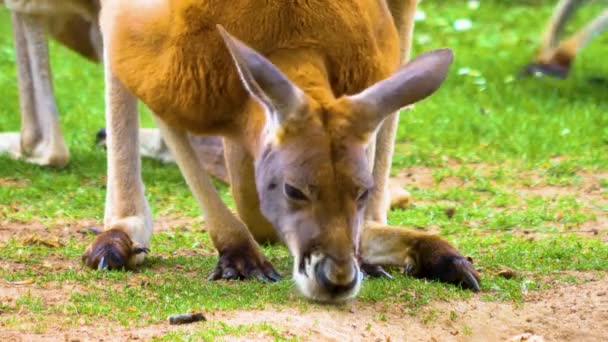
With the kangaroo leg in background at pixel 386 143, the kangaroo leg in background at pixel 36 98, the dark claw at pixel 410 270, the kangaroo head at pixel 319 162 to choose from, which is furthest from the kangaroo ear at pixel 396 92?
the kangaroo leg in background at pixel 36 98

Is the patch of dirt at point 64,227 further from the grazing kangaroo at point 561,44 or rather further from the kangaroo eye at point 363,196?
the grazing kangaroo at point 561,44

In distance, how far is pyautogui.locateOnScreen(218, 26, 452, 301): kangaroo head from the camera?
3.54m

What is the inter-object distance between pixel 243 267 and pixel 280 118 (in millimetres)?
796

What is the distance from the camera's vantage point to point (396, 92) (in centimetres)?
368

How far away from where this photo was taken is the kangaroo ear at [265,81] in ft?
11.5

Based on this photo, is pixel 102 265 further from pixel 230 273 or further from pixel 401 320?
pixel 401 320

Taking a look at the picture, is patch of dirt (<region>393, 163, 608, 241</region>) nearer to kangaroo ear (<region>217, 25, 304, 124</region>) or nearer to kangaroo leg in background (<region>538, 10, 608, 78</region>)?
kangaroo leg in background (<region>538, 10, 608, 78</region>)

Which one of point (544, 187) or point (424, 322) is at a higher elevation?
point (544, 187)

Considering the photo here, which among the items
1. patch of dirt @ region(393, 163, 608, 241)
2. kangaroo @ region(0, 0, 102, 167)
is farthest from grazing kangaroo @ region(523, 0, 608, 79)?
kangaroo @ region(0, 0, 102, 167)

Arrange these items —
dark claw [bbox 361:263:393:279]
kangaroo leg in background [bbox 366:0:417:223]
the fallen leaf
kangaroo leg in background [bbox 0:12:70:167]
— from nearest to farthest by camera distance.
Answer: dark claw [bbox 361:263:393:279]
kangaroo leg in background [bbox 366:0:417:223]
the fallen leaf
kangaroo leg in background [bbox 0:12:70:167]

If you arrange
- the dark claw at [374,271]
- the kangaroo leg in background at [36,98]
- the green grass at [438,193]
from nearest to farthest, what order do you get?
the green grass at [438,193]
the dark claw at [374,271]
the kangaroo leg in background at [36,98]

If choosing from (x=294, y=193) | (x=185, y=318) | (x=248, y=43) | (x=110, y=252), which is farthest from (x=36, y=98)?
(x=294, y=193)

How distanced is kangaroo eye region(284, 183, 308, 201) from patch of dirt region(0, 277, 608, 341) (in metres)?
0.33

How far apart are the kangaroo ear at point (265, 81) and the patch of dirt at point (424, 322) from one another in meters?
0.56
